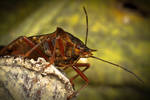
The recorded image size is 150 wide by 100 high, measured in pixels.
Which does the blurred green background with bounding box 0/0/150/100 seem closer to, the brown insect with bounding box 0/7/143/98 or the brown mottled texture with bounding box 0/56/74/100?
the brown insect with bounding box 0/7/143/98

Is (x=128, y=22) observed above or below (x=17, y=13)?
below

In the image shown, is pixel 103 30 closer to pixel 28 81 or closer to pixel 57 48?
pixel 57 48

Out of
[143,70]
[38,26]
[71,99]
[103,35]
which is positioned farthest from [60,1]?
[71,99]

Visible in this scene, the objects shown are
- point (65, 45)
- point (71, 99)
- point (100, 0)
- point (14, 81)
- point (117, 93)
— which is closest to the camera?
point (14, 81)

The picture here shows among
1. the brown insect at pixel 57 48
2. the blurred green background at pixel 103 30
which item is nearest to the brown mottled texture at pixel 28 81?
the brown insect at pixel 57 48

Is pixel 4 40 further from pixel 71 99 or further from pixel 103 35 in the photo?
pixel 71 99

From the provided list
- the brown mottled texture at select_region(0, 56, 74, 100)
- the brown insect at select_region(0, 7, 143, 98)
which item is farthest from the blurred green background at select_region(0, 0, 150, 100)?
the brown mottled texture at select_region(0, 56, 74, 100)

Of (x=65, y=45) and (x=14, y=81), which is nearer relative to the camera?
(x=14, y=81)

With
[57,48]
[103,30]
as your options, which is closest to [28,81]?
[57,48]

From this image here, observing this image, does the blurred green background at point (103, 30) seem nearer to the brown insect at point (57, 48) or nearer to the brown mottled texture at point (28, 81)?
the brown insect at point (57, 48)
